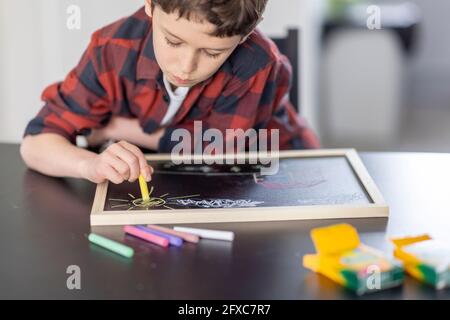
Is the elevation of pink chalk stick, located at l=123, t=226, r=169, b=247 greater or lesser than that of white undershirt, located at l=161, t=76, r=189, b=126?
lesser

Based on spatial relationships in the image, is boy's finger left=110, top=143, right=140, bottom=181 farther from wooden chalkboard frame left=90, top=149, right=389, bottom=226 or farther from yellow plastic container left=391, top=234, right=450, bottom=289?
yellow plastic container left=391, top=234, right=450, bottom=289

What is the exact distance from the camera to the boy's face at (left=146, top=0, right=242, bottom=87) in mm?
904

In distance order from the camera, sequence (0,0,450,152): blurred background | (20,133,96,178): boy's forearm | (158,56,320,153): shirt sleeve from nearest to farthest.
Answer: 1. (20,133,96,178): boy's forearm
2. (158,56,320,153): shirt sleeve
3. (0,0,450,152): blurred background

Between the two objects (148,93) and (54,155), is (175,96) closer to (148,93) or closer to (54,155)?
(148,93)

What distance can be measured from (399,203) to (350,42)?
227 centimetres

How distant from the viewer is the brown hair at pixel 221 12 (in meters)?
0.89

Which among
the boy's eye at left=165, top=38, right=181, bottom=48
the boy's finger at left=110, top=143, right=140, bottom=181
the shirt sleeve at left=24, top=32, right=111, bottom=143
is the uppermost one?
the boy's eye at left=165, top=38, right=181, bottom=48

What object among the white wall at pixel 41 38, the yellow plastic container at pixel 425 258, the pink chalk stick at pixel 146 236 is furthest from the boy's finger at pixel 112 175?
the white wall at pixel 41 38

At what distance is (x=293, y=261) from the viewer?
2.50 ft

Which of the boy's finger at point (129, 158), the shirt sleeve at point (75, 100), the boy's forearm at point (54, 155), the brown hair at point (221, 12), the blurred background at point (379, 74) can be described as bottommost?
the blurred background at point (379, 74)

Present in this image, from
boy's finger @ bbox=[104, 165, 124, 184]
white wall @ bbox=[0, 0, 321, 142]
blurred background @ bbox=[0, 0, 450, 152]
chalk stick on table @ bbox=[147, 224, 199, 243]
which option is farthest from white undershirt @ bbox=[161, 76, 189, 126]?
blurred background @ bbox=[0, 0, 450, 152]

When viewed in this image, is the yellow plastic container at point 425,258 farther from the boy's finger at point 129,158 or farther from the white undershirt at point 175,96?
the white undershirt at point 175,96
